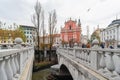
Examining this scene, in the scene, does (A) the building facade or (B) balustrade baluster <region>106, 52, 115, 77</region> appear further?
(A) the building facade

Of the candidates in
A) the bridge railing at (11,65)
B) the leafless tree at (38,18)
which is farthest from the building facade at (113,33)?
the bridge railing at (11,65)

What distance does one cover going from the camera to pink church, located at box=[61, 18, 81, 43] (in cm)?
5876

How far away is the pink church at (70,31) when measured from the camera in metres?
58.8

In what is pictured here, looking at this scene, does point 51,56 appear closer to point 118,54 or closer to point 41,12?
point 41,12

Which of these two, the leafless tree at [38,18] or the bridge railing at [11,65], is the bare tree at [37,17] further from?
the bridge railing at [11,65]

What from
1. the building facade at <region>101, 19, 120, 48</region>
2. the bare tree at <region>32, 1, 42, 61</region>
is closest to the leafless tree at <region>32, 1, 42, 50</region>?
the bare tree at <region>32, 1, 42, 61</region>

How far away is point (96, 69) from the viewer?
580cm

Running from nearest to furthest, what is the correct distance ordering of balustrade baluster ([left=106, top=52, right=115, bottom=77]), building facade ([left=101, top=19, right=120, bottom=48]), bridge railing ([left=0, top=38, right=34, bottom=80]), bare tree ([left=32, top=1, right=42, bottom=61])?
1. bridge railing ([left=0, top=38, right=34, bottom=80])
2. balustrade baluster ([left=106, top=52, right=115, bottom=77])
3. bare tree ([left=32, top=1, right=42, bottom=61])
4. building facade ([left=101, top=19, right=120, bottom=48])

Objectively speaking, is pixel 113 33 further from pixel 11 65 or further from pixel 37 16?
pixel 11 65

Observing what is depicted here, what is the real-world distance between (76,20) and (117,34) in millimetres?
14703

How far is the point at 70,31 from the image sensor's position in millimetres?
61125

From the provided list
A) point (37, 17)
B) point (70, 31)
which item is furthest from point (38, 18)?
point (70, 31)

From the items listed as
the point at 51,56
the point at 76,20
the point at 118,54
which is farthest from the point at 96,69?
the point at 76,20

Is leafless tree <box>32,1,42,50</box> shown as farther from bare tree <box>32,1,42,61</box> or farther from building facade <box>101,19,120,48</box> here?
building facade <box>101,19,120,48</box>
